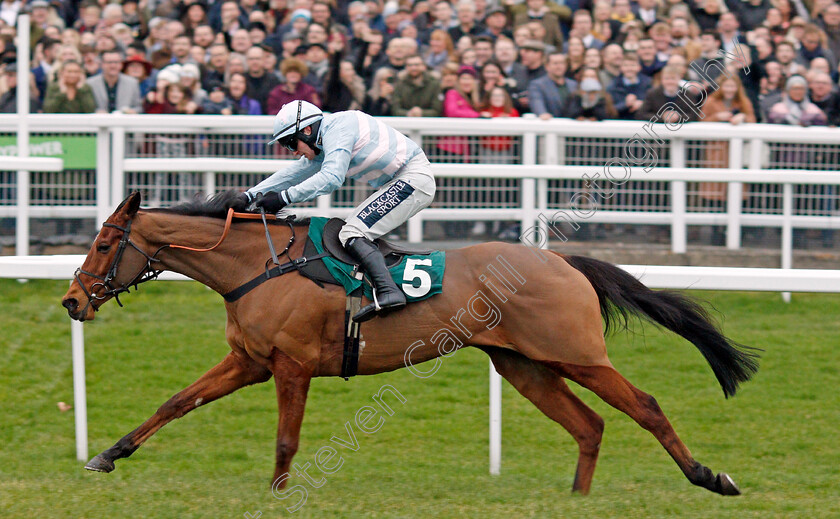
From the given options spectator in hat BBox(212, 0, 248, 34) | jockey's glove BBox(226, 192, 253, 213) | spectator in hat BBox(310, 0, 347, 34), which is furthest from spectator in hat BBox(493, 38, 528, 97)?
jockey's glove BBox(226, 192, 253, 213)

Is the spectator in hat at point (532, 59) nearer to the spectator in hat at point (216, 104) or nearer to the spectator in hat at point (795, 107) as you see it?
the spectator in hat at point (795, 107)

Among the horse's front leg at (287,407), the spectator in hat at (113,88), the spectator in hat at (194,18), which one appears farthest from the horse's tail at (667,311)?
the spectator in hat at (194,18)

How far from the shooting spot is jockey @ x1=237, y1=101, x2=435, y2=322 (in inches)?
187

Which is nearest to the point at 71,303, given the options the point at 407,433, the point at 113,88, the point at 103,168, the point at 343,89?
the point at 407,433

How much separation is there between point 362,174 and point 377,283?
604 millimetres

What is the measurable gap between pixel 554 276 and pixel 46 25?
292 inches

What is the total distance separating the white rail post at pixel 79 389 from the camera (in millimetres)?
5316

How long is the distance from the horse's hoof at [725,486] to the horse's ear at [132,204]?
8.99ft

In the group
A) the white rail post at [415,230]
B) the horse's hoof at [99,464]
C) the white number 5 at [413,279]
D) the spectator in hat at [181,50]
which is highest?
the spectator in hat at [181,50]

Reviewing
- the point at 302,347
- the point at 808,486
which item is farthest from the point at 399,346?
the point at 808,486

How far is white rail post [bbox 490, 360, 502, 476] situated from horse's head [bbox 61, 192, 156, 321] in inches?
69.1

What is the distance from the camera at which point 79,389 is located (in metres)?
5.39

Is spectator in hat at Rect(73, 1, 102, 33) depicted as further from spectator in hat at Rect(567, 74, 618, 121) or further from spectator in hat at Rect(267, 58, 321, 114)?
spectator in hat at Rect(567, 74, 618, 121)

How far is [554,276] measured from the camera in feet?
16.2
